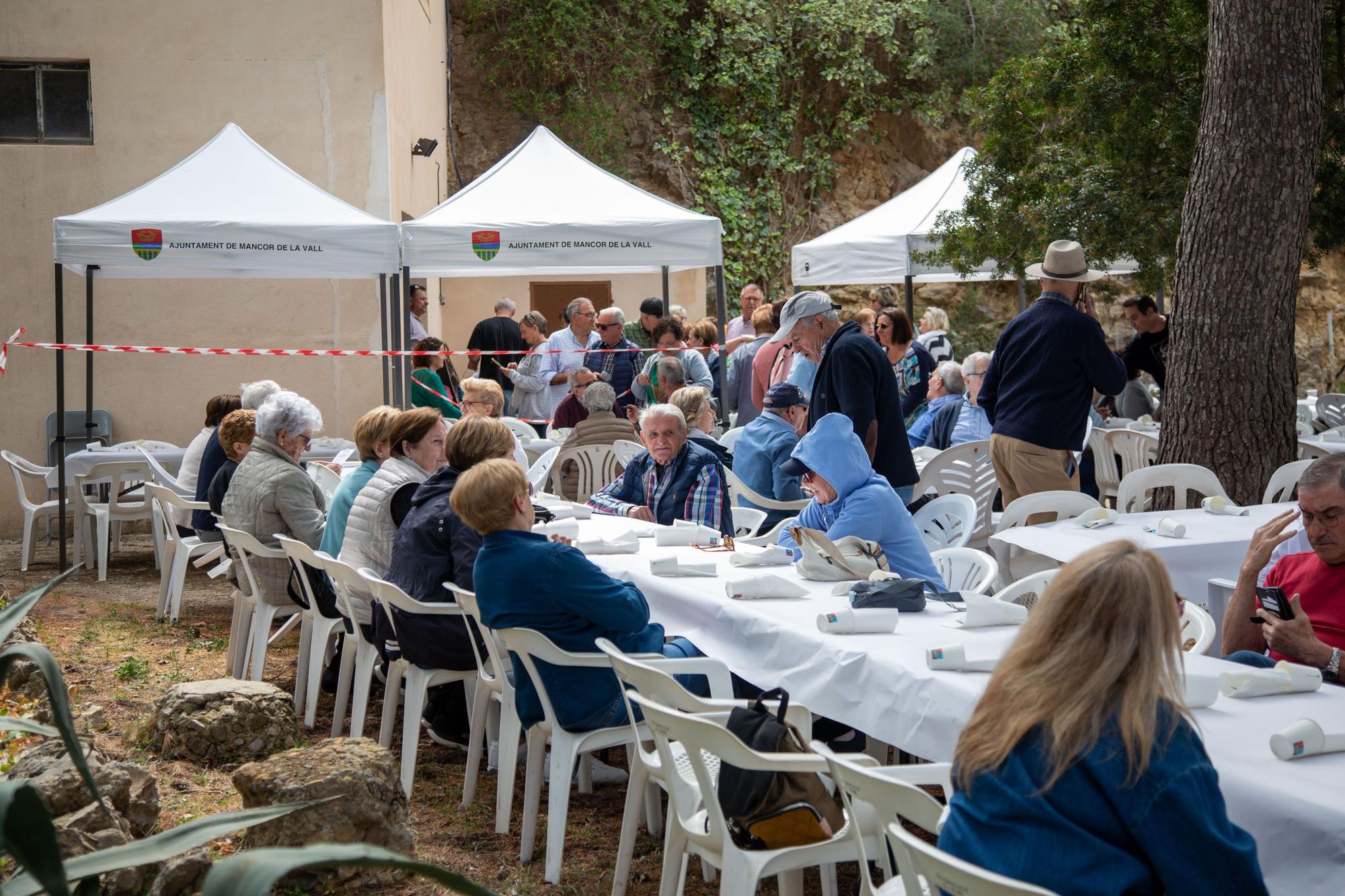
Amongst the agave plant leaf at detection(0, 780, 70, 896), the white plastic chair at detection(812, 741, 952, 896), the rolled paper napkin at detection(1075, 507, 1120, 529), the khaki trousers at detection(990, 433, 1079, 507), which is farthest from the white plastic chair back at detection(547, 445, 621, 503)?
the agave plant leaf at detection(0, 780, 70, 896)

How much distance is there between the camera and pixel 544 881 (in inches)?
147

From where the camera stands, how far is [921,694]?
2982 mm

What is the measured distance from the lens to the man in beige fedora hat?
5.89 meters

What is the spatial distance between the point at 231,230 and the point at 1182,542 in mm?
6524

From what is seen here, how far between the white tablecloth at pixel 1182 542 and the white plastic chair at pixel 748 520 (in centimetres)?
129

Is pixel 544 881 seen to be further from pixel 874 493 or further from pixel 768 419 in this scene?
pixel 768 419

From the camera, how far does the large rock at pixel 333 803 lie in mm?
3637

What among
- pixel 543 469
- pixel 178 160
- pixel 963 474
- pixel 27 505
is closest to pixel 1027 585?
pixel 963 474

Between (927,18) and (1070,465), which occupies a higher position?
(927,18)

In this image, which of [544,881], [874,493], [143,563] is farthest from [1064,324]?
[143,563]

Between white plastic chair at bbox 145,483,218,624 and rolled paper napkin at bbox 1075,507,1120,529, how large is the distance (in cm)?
444

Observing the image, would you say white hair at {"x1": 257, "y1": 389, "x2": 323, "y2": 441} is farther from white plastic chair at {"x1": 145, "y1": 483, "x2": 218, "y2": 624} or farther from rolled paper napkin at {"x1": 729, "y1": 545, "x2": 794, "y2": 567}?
rolled paper napkin at {"x1": 729, "y1": 545, "x2": 794, "y2": 567}

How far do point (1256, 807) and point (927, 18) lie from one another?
60.7 feet

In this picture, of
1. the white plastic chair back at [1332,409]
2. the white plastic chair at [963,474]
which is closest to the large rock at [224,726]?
the white plastic chair at [963,474]
